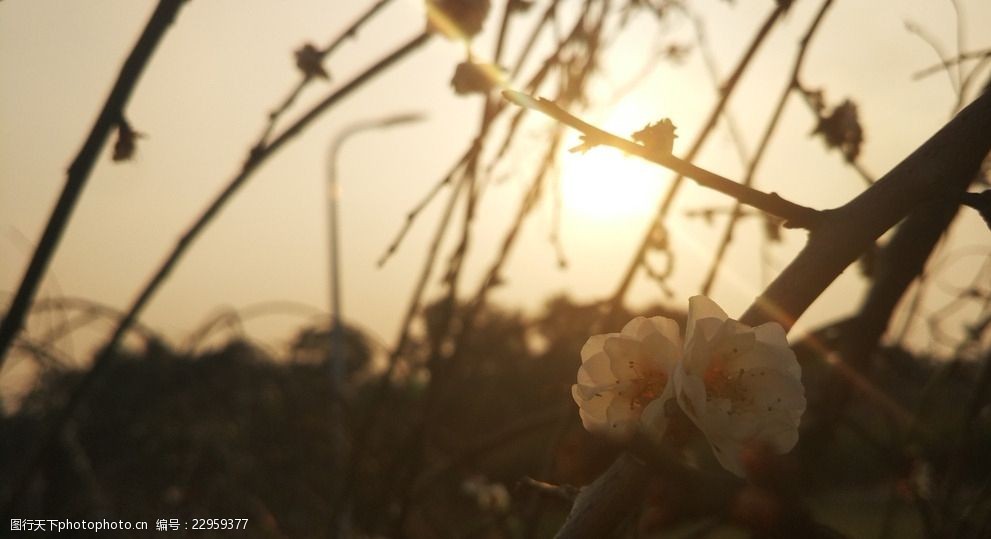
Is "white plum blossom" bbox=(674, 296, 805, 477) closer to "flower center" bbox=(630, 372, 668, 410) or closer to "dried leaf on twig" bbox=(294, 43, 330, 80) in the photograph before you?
"flower center" bbox=(630, 372, 668, 410)

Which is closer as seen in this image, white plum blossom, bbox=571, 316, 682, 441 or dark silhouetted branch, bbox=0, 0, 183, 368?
white plum blossom, bbox=571, 316, 682, 441

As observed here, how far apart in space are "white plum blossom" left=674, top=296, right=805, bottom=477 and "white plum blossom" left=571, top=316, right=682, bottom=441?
1.4 inches

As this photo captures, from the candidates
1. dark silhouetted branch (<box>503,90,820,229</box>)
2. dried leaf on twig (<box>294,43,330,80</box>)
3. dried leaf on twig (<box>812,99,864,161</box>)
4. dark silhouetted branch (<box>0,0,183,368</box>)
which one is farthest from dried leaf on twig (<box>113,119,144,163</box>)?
dried leaf on twig (<box>812,99,864,161</box>)

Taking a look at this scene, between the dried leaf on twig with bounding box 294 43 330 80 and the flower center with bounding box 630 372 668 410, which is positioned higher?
the dried leaf on twig with bounding box 294 43 330 80

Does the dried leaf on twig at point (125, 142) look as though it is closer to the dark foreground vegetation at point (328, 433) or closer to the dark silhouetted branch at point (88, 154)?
the dark silhouetted branch at point (88, 154)

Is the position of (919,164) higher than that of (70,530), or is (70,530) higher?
(70,530)

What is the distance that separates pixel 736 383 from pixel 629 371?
91 mm

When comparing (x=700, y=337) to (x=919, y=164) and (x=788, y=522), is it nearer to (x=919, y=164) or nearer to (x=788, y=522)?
(x=919, y=164)

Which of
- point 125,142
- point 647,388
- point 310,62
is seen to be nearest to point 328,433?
point 310,62

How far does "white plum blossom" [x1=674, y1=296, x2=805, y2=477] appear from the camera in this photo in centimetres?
68

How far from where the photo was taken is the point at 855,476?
1002 cm

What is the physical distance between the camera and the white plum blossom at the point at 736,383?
2.23 feet

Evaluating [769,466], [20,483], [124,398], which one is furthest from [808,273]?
[124,398]

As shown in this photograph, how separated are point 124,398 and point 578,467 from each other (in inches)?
93.6
